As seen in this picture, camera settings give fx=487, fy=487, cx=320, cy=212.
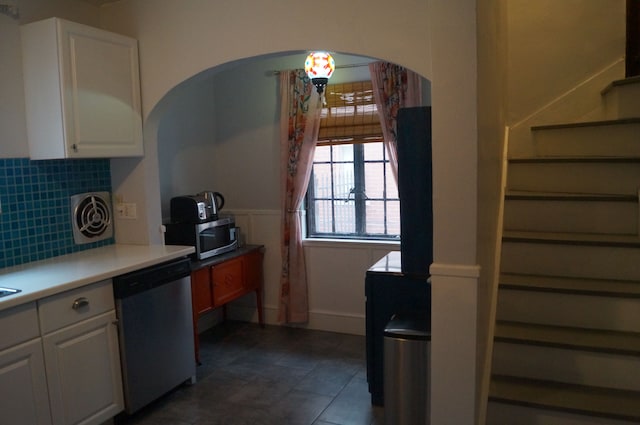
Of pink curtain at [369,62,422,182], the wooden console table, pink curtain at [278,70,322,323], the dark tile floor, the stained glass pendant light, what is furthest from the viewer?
pink curtain at [278,70,322,323]

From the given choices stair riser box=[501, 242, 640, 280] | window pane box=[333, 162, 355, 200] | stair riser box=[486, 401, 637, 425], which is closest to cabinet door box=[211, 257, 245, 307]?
window pane box=[333, 162, 355, 200]

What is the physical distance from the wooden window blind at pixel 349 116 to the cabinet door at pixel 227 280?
4.06 ft

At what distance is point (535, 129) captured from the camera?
3.04m

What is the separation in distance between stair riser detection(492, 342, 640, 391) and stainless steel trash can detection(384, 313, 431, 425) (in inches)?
13.5

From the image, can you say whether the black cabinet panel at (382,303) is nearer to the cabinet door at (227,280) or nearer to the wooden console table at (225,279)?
the wooden console table at (225,279)

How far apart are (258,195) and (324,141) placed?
820 millimetres

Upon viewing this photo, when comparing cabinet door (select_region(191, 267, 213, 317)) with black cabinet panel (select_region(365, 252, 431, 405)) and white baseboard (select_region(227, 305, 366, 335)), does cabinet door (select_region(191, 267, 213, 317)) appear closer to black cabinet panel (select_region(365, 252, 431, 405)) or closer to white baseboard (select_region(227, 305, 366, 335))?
white baseboard (select_region(227, 305, 366, 335))

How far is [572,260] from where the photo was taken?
2.49 metres

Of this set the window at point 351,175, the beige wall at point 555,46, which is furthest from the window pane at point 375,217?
the beige wall at point 555,46

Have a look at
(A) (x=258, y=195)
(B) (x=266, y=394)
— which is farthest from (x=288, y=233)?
(B) (x=266, y=394)

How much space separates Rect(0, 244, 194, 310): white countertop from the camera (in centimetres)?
225

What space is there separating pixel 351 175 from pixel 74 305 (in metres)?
2.45

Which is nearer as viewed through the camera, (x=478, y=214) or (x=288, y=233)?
(x=478, y=214)

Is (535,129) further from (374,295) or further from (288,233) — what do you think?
(288,233)
